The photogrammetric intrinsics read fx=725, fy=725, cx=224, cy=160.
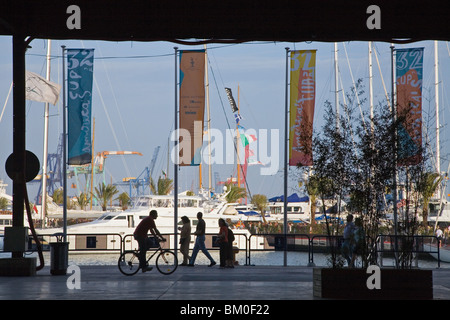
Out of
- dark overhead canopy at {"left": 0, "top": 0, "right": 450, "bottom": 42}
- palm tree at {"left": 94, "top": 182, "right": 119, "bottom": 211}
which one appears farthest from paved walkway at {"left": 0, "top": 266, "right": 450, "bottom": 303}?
palm tree at {"left": 94, "top": 182, "right": 119, "bottom": 211}

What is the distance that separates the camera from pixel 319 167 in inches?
531

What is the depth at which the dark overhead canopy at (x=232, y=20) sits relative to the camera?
14875 mm

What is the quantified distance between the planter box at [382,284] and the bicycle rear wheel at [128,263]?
7922mm

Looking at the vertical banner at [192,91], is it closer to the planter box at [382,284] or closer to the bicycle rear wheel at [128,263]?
the bicycle rear wheel at [128,263]

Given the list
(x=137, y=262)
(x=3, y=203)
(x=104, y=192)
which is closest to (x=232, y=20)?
(x=137, y=262)

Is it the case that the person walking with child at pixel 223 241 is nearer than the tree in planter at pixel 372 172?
No

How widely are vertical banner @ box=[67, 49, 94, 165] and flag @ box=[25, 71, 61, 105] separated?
640 mm

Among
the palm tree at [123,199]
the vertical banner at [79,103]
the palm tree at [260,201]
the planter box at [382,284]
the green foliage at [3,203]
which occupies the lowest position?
the green foliage at [3,203]

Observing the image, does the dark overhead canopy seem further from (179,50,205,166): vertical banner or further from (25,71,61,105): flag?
(179,50,205,166): vertical banner

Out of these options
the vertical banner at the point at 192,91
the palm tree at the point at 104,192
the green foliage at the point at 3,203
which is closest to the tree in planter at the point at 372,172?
the vertical banner at the point at 192,91

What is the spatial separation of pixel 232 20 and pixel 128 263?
25.6 feet

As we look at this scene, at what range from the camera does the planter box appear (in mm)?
13125

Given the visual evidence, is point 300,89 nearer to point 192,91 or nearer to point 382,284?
point 192,91
